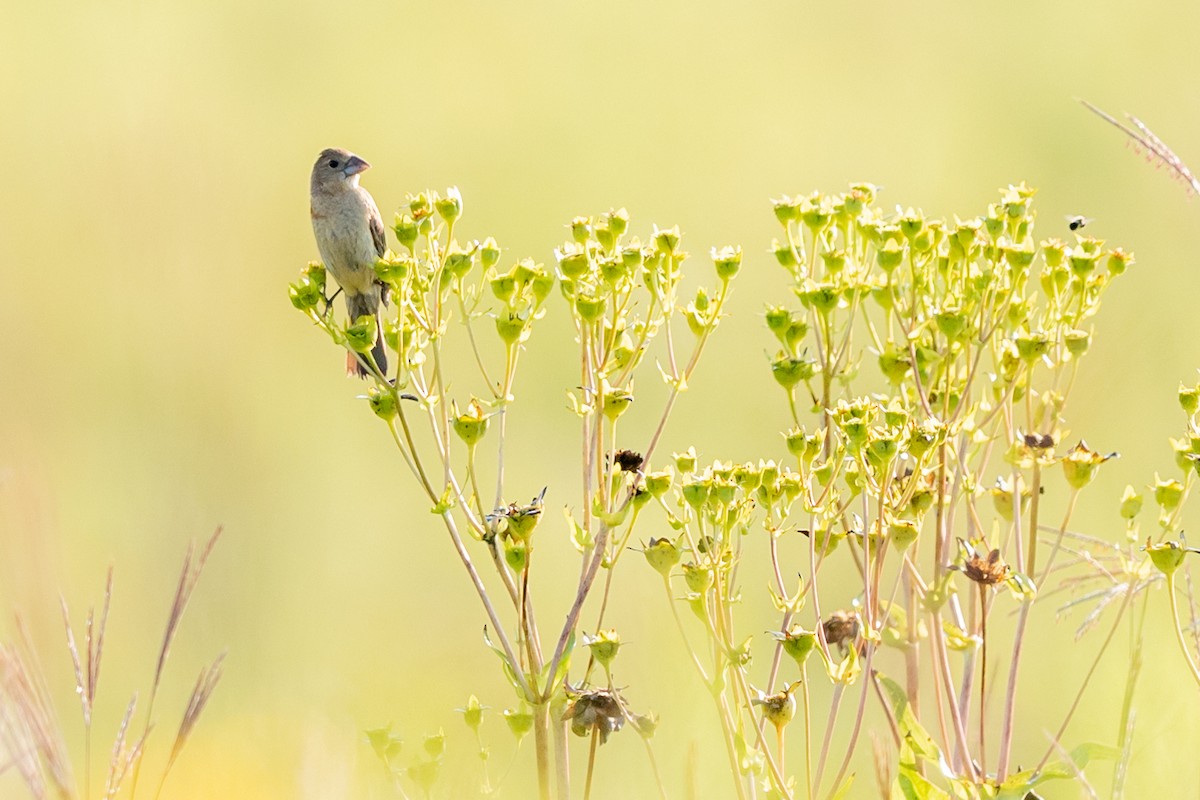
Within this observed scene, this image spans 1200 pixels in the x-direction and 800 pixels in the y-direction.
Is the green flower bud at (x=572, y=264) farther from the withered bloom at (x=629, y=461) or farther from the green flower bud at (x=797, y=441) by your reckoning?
the green flower bud at (x=797, y=441)

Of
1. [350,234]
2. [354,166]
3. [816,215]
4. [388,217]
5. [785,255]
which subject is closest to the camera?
[816,215]

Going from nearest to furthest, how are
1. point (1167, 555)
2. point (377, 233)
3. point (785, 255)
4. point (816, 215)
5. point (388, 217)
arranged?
point (1167, 555) → point (816, 215) → point (785, 255) → point (377, 233) → point (388, 217)

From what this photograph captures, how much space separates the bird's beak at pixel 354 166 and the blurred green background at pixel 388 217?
5.15ft

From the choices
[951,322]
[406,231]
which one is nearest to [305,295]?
[406,231]

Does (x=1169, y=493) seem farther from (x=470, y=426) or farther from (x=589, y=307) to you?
(x=470, y=426)

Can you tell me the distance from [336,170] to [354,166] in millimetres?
76

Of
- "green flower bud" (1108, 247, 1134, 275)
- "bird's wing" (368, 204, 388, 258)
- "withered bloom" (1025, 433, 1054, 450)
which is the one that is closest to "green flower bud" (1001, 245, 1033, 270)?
"green flower bud" (1108, 247, 1134, 275)

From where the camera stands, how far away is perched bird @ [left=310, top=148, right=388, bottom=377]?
4637 millimetres

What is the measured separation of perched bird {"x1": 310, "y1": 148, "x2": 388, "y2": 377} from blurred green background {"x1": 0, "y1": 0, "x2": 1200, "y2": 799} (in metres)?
1.19

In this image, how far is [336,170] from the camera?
5.19m

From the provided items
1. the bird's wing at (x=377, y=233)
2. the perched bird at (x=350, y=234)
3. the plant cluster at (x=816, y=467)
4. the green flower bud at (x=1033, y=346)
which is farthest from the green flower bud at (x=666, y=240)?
the bird's wing at (x=377, y=233)

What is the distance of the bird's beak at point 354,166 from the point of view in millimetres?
5117

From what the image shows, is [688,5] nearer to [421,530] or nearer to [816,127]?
[816,127]

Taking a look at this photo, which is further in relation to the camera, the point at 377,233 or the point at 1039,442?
the point at 377,233
